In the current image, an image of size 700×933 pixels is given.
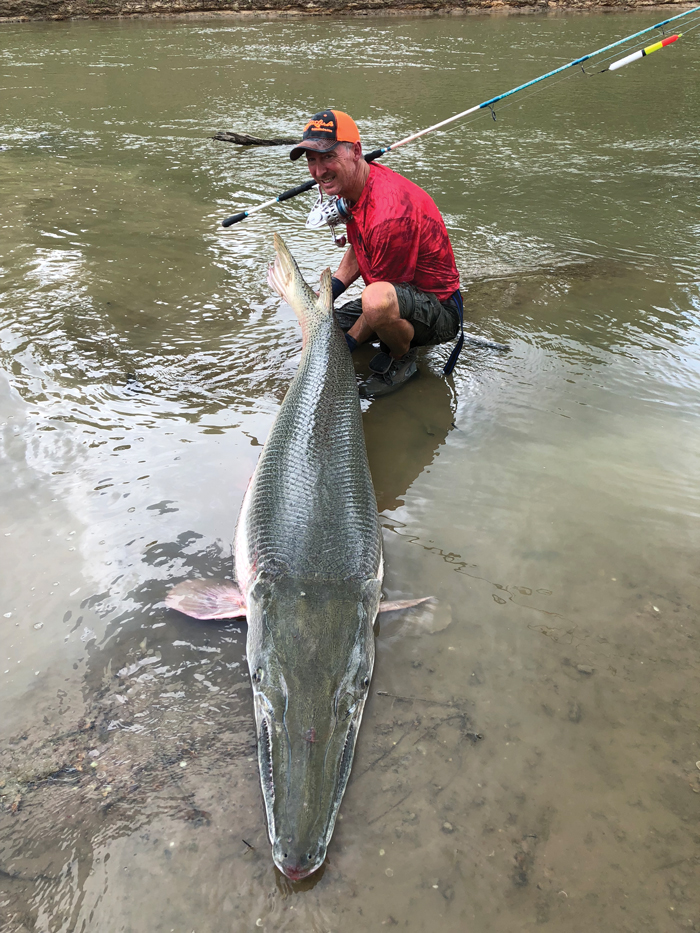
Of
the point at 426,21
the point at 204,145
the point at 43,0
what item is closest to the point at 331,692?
the point at 204,145

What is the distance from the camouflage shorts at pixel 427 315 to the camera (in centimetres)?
394

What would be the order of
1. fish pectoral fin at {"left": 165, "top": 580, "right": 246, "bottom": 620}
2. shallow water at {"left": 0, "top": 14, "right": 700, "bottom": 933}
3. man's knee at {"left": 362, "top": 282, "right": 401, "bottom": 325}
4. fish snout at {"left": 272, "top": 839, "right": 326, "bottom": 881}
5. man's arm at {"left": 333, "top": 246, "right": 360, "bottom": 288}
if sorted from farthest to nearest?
man's arm at {"left": 333, "top": 246, "right": 360, "bottom": 288} → man's knee at {"left": 362, "top": 282, "right": 401, "bottom": 325} → fish pectoral fin at {"left": 165, "top": 580, "right": 246, "bottom": 620} → shallow water at {"left": 0, "top": 14, "right": 700, "bottom": 933} → fish snout at {"left": 272, "top": 839, "right": 326, "bottom": 881}

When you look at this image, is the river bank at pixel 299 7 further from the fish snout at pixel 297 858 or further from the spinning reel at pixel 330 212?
the fish snout at pixel 297 858

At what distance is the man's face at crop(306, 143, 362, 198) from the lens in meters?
3.57

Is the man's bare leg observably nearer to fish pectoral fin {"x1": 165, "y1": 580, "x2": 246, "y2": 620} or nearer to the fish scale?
the fish scale

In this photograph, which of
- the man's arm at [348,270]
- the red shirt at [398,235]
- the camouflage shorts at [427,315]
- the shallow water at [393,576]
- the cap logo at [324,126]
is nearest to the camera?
the shallow water at [393,576]

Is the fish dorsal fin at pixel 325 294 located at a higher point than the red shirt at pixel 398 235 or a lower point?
lower

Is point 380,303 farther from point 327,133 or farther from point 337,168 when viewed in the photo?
point 327,133

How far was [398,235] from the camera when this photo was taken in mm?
3703

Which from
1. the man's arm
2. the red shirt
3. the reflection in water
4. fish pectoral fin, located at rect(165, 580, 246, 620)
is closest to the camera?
fish pectoral fin, located at rect(165, 580, 246, 620)

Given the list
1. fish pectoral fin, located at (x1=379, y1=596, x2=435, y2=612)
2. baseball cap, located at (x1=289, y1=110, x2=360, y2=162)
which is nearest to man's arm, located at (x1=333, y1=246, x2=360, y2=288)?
baseball cap, located at (x1=289, y1=110, x2=360, y2=162)

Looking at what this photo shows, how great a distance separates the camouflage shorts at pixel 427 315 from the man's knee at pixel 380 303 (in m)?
0.07

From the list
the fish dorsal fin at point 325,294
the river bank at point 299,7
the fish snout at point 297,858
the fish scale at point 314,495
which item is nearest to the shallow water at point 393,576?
the fish snout at point 297,858

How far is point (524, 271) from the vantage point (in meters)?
5.62
